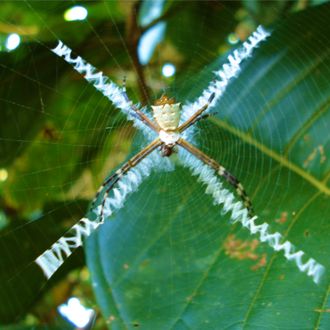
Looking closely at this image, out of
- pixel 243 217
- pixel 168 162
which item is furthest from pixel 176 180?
pixel 243 217

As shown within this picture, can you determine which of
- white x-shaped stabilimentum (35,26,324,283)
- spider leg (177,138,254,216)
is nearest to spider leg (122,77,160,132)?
white x-shaped stabilimentum (35,26,324,283)

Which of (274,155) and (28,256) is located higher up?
(28,256)

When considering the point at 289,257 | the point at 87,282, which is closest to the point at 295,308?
the point at 289,257

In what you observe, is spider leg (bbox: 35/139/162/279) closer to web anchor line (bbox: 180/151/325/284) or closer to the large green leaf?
the large green leaf

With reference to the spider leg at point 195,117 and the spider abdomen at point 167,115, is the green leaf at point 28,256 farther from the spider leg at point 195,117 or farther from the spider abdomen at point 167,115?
the spider leg at point 195,117

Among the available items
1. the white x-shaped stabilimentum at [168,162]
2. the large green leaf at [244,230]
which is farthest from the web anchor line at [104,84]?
the large green leaf at [244,230]

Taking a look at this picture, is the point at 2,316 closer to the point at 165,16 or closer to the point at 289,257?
the point at 289,257

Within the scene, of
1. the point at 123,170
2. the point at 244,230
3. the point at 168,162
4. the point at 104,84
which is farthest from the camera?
the point at 168,162

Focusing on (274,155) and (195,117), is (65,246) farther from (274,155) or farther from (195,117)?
(274,155)
